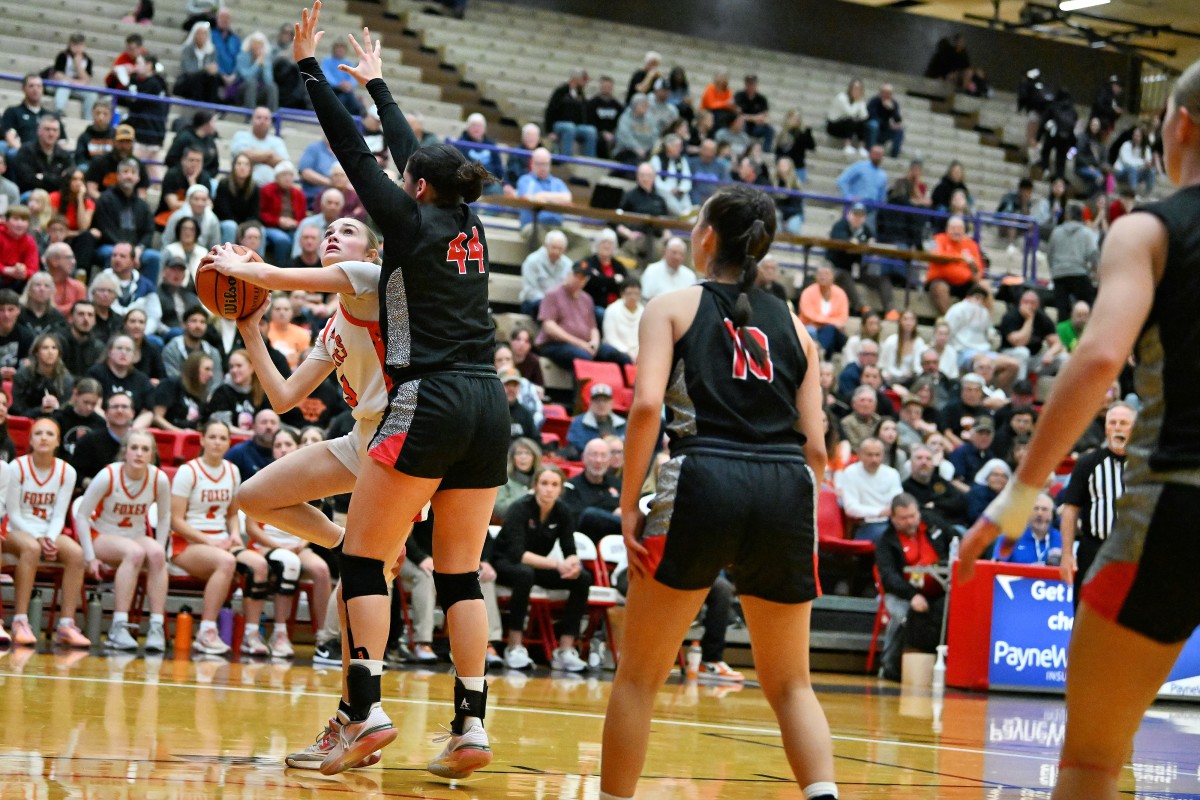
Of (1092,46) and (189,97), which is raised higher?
(1092,46)

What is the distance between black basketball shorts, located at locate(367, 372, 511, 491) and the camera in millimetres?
4918

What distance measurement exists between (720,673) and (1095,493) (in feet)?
15.1

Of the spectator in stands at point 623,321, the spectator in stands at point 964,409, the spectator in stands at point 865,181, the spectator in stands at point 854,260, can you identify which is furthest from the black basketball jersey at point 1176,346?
the spectator in stands at point 865,181

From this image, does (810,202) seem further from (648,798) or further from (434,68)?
(648,798)

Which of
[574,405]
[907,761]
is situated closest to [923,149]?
[574,405]

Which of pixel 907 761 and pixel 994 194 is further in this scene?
pixel 994 194

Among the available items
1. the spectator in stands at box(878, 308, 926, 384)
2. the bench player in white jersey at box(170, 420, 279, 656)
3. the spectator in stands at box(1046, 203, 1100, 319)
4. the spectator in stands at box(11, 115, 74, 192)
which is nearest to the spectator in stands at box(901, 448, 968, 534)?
the spectator in stands at box(878, 308, 926, 384)

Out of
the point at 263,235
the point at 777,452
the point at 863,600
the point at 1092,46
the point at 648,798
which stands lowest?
the point at 648,798

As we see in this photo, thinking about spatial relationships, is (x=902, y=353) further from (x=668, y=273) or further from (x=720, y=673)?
(x=720, y=673)

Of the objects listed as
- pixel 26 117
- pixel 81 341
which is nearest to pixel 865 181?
pixel 26 117

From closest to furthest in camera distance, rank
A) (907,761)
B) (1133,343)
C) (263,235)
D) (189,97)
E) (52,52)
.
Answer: (1133,343)
(907,761)
(263,235)
(189,97)
(52,52)

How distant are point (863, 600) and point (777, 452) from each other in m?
9.12

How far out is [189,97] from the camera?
17.0 m

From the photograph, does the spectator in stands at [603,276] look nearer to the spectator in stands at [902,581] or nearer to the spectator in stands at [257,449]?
the spectator in stands at [902,581]
